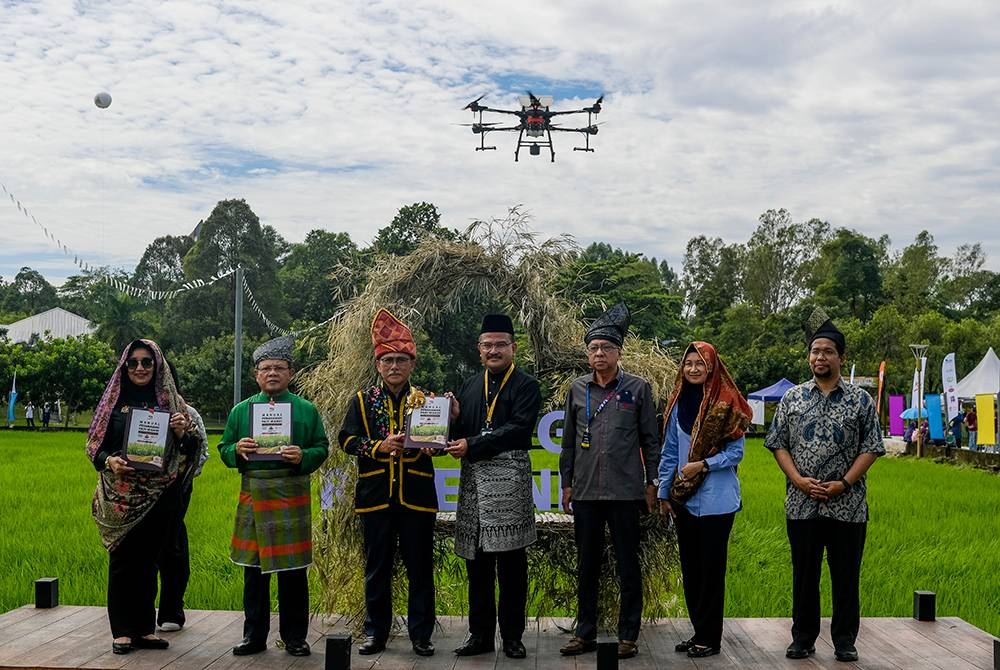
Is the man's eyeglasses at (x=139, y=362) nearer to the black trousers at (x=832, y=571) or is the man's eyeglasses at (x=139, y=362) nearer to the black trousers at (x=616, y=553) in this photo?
the black trousers at (x=616, y=553)

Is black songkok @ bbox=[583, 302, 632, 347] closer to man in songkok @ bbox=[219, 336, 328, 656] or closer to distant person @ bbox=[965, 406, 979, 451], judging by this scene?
man in songkok @ bbox=[219, 336, 328, 656]

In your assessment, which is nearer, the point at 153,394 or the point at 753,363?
the point at 153,394

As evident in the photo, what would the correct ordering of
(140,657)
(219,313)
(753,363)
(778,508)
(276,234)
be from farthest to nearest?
1. (276,234)
2. (219,313)
3. (753,363)
4. (778,508)
5. (140,657)

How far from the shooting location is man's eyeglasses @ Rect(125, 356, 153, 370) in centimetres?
462

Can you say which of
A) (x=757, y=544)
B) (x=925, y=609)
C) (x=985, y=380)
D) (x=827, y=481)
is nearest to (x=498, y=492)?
(x=827, y=481)

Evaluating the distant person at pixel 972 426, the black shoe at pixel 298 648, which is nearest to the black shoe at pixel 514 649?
the black shoe at pixel 298 648

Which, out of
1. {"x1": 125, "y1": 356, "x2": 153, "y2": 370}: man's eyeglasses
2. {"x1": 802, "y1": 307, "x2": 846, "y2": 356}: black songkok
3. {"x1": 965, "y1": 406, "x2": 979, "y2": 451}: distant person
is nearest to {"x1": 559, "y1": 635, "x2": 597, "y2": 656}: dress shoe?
{"x1": 802, "y1": 307, "x2": 846, "y2": 356}: black songkok

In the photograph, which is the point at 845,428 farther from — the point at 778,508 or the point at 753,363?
the point at 753,363

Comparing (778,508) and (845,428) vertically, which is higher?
(845,428)

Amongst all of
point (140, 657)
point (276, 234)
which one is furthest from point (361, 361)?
point (276, 234)

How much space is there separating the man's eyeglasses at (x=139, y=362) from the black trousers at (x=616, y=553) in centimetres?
210

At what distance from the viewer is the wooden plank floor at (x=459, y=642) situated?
4473 mm

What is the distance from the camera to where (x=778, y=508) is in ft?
37.7

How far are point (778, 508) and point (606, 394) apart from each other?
7.51 meters
